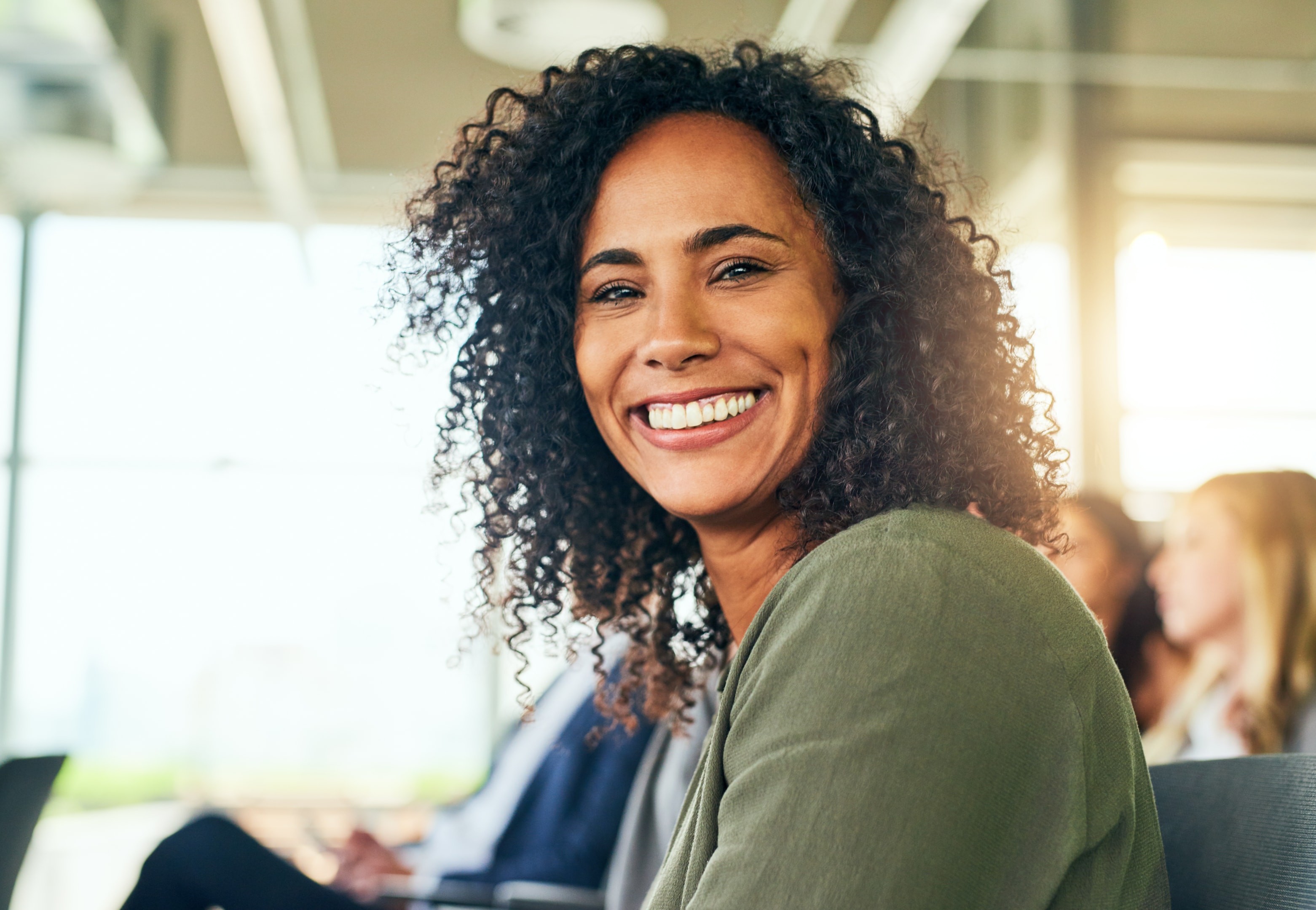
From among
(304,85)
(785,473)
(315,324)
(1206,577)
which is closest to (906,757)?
(785,473)

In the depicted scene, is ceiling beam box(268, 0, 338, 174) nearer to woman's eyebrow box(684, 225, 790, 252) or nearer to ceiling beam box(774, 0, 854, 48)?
ceiling beam box(774, 0, 854, 48)

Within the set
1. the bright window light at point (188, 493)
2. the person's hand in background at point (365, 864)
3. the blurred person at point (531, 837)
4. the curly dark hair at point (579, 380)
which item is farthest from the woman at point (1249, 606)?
the bright window light at point (188, 493)

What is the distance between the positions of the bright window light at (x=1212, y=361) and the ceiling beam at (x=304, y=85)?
3.61 m

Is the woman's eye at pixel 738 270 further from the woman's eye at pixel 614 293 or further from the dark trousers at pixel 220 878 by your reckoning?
the dark trousers at pixel 220 878

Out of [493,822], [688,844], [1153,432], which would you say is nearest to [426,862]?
[493,822]

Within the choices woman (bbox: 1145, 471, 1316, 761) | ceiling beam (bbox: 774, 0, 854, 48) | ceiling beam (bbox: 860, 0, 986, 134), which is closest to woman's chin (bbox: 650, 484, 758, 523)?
woman (bbox: 1145, 471, 1316, 761)

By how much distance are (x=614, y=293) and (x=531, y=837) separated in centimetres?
127

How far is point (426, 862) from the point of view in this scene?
2.45 m

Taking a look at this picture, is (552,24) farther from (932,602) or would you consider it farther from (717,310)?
(932,602)

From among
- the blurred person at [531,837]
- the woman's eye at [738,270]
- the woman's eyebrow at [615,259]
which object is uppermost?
the woman's eyebrow at [615,259]

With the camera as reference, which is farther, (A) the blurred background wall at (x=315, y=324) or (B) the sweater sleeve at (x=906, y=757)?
(A) the blurred background wall at (x=315, y=324)

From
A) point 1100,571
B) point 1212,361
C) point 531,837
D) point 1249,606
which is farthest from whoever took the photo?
point 1212,361

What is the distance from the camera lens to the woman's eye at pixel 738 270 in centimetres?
124

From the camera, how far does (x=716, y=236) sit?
1222 mm
